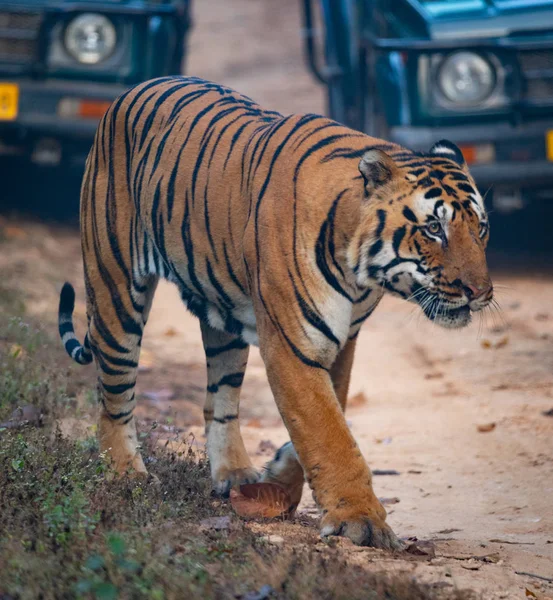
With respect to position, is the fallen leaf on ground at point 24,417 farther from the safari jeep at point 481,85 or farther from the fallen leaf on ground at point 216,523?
the safari jeep at point 481,85

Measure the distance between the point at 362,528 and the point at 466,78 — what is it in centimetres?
490

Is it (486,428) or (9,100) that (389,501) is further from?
(9,100)

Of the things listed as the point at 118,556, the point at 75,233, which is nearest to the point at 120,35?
the point at 75,233

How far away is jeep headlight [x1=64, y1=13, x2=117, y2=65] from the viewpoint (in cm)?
789

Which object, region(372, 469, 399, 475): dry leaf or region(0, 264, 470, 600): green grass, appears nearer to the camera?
region(0, 264, 470, 600): green grass

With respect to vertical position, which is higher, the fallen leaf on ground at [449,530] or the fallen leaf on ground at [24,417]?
the fallen leaf on ground at [24,417]

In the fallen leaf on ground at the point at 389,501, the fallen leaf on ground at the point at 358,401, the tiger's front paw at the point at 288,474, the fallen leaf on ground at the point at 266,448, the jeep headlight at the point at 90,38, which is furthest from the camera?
the jeep headlight at the point at 90,38

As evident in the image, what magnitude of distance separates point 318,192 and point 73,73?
4.71 meters

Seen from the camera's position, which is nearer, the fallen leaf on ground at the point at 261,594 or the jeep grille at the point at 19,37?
the fallen leaf on ground at the point at 261,594

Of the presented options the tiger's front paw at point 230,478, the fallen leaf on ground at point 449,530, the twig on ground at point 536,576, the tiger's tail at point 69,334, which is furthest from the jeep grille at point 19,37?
the twig on ground at point 536,576

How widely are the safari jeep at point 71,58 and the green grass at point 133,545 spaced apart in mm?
4112

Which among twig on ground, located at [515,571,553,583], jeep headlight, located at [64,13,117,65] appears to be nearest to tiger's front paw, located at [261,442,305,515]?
twig on ground, located at [515,571,553,583]

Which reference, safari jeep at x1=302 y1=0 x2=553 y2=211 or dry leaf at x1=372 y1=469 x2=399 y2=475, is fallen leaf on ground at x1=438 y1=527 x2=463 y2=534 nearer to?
dry leaf at x1=372 y1=469 x2=399 y2=475

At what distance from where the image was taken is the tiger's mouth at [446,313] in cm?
352
